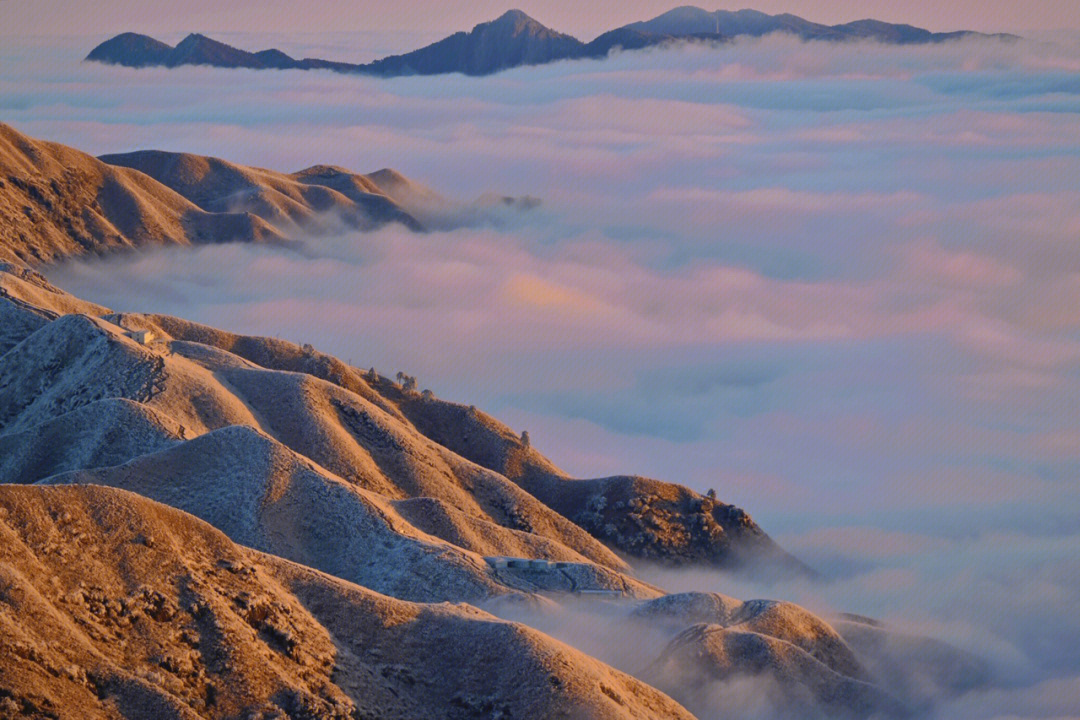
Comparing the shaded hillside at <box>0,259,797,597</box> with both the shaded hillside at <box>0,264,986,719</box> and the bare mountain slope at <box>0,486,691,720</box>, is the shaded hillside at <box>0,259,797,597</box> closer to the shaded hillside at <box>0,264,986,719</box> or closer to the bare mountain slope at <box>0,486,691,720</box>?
the shaded hillside at <box>0,264,986,719</box>

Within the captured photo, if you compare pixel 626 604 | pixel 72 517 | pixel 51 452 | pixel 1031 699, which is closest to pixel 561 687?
pixel 72 517

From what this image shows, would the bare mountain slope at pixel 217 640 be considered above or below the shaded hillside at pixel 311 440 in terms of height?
above

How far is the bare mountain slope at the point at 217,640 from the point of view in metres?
49.5

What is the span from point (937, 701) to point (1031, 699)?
20342 mm

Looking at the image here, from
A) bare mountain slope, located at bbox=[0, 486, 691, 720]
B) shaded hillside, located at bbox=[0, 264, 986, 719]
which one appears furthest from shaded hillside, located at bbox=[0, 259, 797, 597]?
bare mountain slope, located at bbox=[0, 486, 691, 720]

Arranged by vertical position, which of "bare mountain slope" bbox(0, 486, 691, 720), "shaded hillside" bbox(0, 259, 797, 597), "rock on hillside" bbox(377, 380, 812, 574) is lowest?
"rock on hillside" bbox(377, 380, 812, 574)

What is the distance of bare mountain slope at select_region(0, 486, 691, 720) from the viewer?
49.5 meters

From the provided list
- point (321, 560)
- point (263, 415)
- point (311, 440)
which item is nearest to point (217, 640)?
point (321, 560)

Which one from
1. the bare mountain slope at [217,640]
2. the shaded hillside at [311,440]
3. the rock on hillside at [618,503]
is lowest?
the rock on hillside at [618,503]

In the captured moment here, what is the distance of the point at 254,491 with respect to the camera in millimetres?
89062

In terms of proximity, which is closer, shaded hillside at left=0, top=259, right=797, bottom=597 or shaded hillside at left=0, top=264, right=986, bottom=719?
shaded hillside at left=0, top=264, right=986, bottom=719

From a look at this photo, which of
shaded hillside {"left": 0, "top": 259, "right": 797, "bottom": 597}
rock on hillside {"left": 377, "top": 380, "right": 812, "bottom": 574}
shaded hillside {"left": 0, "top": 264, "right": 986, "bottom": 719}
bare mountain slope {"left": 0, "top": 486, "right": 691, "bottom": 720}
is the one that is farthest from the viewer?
rock on hillside {"left": 377, "top": 380, "right": 812, "bottom": 574}

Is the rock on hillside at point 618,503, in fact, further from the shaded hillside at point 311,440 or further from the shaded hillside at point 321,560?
the shaded hillside at point 321,560

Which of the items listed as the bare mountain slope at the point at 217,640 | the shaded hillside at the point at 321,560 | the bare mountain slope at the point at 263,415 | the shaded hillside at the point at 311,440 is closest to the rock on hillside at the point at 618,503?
the shaded hillside at the point at 311,440
